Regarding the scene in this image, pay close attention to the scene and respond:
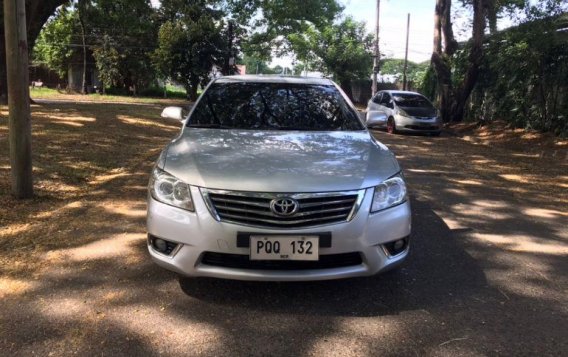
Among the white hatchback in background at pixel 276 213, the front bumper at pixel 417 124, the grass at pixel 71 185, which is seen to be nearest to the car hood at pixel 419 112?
the front bumper at pixel 417 124

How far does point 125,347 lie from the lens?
9.61 ft

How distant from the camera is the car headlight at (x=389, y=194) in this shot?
3.44 meters

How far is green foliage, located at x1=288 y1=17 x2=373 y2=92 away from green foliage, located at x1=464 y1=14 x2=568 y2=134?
20380 millimetres

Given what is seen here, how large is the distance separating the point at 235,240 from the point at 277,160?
717 millimetres

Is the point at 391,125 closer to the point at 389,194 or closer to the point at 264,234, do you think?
the point at 389,194

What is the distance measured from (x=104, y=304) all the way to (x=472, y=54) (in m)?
16.7

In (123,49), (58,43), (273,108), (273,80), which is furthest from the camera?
(58,43)

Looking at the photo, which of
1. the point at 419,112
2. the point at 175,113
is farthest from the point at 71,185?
the point at 419,112

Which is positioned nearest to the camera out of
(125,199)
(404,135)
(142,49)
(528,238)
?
(528,238)

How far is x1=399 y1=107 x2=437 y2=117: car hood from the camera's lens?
17156mm

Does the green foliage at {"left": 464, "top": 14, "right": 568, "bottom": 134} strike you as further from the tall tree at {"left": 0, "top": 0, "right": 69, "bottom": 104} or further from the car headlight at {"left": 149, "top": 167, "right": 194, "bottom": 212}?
the tall tree at {"left": 0, "top": 0, "right": 69, "bottom": 104}

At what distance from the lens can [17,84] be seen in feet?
18.2

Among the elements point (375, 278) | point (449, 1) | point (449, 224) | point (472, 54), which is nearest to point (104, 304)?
point (375, 278)

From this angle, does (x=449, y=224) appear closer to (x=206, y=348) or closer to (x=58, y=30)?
(x=206, y=348)
